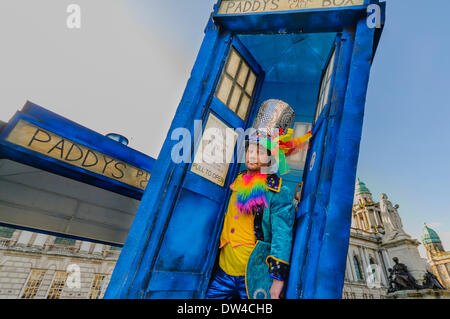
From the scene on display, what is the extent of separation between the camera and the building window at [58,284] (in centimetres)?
1520

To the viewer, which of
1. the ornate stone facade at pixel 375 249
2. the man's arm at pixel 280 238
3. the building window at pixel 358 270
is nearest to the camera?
the man's arm at pixel 280 238

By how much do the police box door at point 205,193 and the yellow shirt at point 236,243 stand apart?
270 millimetres

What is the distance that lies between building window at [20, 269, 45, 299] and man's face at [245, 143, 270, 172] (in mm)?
19967

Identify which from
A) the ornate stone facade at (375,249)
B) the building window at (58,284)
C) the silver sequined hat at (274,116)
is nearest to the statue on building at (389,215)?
the ornate stone facade at (375,249)

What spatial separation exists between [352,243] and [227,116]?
108ft

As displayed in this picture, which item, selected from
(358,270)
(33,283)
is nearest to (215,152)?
(33,283)

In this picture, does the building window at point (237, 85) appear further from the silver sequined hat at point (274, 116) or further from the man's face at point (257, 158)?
the man's face at point (257, 158)

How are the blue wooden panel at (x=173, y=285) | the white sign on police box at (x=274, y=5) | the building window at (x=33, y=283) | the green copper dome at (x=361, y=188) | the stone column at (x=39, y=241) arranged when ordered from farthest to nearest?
the green copper dome at (x=361, y=188) → the stone column at (x=39, y=241) → the building window at (x=33, y=283) → the white sign on police box at (x=274, y=5) → the blue wooden panel at (x=173, y=285)

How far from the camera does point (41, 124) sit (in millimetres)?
3484

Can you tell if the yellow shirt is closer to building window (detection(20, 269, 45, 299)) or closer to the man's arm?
the man's arm

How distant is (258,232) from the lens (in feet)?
6.82

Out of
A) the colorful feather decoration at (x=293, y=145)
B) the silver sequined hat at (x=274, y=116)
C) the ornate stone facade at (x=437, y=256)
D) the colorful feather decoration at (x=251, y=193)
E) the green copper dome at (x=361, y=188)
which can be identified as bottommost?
the colorful feather decoration at (x=251, y=193)

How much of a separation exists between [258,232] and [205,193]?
72 centimetres
